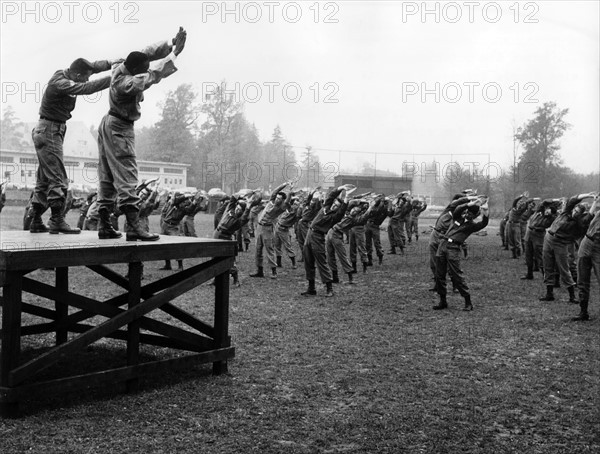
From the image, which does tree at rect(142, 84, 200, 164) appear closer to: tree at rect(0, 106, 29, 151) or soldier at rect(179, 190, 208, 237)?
tree at rect(0, 106, 29, 151)

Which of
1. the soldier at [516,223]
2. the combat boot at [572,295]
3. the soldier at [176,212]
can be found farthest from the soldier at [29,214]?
the soldier at [516,223]

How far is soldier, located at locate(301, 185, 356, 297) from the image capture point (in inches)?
551

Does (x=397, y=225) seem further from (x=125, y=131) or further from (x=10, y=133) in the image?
(x=10, y=133)

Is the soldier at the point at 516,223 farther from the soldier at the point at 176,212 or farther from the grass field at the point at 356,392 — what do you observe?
the soldier at the point at 176,212

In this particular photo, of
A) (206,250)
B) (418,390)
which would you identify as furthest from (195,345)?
(418,390)

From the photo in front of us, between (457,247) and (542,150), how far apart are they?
24.5m

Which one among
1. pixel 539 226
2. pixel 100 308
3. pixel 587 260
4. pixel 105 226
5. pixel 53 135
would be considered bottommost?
pixel 100 308

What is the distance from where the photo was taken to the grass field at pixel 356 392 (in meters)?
5.54

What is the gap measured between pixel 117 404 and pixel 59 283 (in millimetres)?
2533

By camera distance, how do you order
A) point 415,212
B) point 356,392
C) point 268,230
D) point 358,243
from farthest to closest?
1. point 415,212
2. point 358,243
3. point 268,230
4. point 356,392

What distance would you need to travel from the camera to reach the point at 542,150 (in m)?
34.5

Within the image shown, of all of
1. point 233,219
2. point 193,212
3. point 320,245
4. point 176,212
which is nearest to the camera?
point 320,245

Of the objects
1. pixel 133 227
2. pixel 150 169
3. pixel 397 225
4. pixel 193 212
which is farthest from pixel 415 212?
pixel 150 169

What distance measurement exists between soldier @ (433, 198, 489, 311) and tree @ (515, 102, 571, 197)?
21.4m
